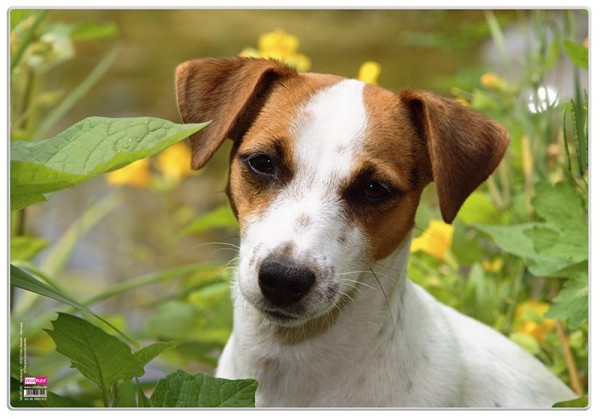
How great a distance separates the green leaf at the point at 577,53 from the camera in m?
1.89

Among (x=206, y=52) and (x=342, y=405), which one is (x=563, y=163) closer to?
(x=342, y=405)

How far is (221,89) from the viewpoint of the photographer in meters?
1.84

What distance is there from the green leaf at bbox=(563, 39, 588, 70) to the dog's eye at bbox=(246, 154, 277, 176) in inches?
26.2

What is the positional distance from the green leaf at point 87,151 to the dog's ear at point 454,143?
0.65 m

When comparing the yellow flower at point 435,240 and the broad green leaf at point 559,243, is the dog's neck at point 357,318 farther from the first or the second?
the yellow flower at point 435,240

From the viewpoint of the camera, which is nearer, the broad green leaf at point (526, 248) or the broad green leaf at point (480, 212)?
the broad green leaf at point (526, 248)

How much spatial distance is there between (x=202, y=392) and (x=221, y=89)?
2.06ft

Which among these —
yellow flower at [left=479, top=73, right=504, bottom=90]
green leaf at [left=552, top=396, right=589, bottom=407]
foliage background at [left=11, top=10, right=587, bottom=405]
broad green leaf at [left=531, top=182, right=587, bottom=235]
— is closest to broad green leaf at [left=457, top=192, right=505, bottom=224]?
foliage background at [left=11, top=10, right=587, bottom=405]

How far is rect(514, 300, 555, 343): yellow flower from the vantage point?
7.21 feet

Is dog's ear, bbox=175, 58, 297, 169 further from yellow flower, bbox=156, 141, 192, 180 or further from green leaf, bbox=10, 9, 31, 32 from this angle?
yellow flower, bbox=156, 141, 192, 180

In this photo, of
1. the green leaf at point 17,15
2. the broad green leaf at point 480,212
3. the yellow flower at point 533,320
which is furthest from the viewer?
the broad green leaf at point 480,212

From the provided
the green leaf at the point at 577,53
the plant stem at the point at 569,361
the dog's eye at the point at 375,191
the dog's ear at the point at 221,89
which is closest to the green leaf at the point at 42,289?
the dog's ear at the point at 221,89

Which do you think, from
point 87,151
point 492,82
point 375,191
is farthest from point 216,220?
point 87,151

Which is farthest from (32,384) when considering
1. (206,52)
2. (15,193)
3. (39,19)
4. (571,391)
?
(206,52)
